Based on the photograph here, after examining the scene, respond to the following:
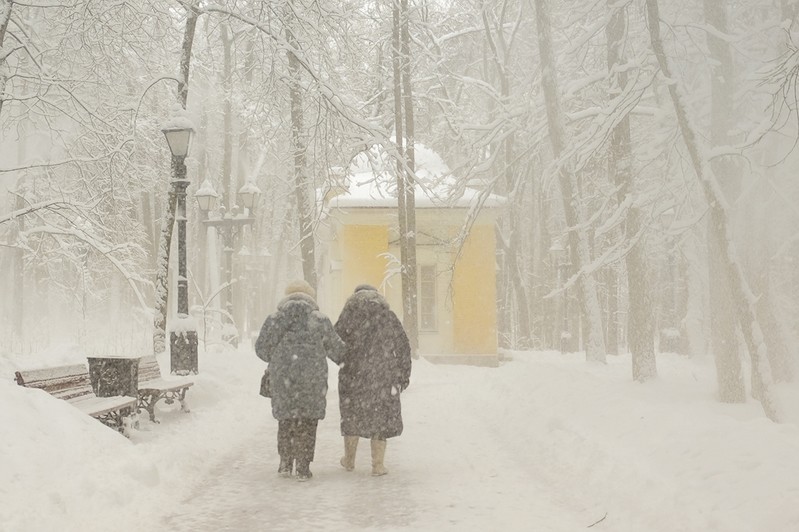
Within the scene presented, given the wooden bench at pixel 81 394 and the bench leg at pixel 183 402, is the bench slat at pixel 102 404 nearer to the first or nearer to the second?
the wooden bench at pixel 81 394

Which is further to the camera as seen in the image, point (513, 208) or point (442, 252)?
point (513, 208)

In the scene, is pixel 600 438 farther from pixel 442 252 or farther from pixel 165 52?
pixel 442 252

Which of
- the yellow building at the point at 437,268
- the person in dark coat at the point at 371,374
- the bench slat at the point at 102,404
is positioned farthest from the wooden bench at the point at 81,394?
the yellow building at the point at 437,268

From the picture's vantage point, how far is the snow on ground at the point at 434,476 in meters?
5.16

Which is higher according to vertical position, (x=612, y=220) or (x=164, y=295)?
(x=612, y=220)

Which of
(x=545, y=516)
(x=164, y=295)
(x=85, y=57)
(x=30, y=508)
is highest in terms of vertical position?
(x=85, y=57)

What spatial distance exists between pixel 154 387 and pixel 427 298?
15.6m

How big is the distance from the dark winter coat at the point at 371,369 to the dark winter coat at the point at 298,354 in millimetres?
258

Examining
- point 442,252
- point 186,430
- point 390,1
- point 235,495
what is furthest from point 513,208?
point 235,495

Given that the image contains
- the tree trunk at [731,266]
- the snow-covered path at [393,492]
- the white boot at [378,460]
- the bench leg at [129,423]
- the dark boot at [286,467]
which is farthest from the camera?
the tree trunk at [731,266]

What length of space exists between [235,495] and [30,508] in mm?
1832

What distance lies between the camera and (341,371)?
7547 mm

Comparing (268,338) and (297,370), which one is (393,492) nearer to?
(297,370)

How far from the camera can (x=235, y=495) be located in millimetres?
6422
